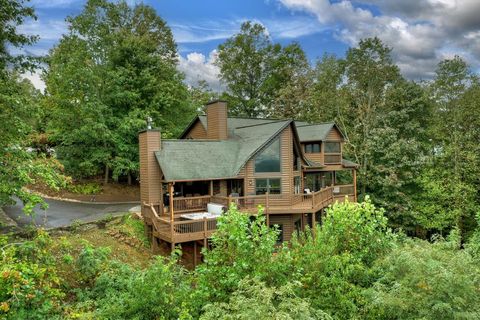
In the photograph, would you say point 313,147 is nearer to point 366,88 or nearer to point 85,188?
point 366,88

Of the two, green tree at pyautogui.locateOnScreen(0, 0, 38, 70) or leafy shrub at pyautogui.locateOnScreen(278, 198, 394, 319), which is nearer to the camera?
leafy shrub at pyautogui.locateOnScreen(278, 198, 394, 319)

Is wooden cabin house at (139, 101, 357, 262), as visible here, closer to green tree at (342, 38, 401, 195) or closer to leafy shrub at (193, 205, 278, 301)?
green tree at (342, 38, 401, 195)

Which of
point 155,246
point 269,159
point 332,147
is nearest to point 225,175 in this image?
point 269,159

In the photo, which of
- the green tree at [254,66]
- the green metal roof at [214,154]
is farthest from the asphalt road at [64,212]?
the green tree at [254,66]

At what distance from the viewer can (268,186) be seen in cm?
1830

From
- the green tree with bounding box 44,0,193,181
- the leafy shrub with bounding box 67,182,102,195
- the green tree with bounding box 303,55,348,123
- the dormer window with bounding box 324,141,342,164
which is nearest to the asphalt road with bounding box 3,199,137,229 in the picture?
the leafy shrub with bounding box 67,182,102,195

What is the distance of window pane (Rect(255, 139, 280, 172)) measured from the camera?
18.2 m

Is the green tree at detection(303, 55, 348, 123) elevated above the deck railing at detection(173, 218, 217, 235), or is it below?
above

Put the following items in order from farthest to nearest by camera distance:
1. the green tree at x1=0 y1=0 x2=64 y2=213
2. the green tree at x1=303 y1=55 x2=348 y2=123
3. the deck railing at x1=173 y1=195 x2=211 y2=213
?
the green tree at x1=303 y1=55 x2=348 y2=123 < the deck railing at x1=173 y1=195 x2=211 y2=213 < the green tree at x1=0 y1=0 x2=64 y2=213

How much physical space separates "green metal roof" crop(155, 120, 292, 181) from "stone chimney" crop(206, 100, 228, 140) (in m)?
0.72

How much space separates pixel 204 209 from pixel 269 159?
4835 millimetres

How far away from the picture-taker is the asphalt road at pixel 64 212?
1443 centimetres

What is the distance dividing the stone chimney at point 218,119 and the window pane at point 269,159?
3.18 metres

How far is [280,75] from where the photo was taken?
124 ft
